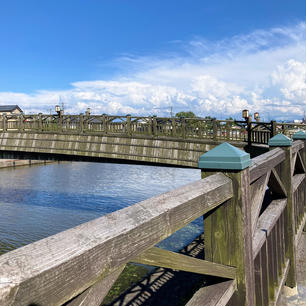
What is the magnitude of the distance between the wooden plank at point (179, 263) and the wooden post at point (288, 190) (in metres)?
3.08

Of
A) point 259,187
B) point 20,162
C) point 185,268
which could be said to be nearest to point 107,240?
point 185,268

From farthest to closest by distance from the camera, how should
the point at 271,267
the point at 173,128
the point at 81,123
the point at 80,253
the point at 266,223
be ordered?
1. the point at 81,123
2. the point at 173,128
3. the point at 271,267
4. the point at 266,223
5. the point at 80,253

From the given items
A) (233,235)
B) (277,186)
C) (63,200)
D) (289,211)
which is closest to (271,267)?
(277,186)

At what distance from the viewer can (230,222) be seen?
2.18m

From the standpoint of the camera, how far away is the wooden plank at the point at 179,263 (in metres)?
1.36

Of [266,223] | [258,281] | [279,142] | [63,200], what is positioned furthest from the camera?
[63,200]

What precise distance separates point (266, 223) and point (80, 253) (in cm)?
317

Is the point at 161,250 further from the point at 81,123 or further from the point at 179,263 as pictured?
the point at 81,123

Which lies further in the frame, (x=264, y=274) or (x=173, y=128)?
(x=173, y=128)

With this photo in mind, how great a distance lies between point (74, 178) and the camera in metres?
38.3

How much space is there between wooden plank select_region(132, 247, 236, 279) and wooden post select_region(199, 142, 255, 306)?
10 cm

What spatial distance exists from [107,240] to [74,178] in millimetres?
38645

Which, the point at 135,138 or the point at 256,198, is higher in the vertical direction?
the point at 135,138

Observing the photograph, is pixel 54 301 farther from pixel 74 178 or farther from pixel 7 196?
pixel 74 178
